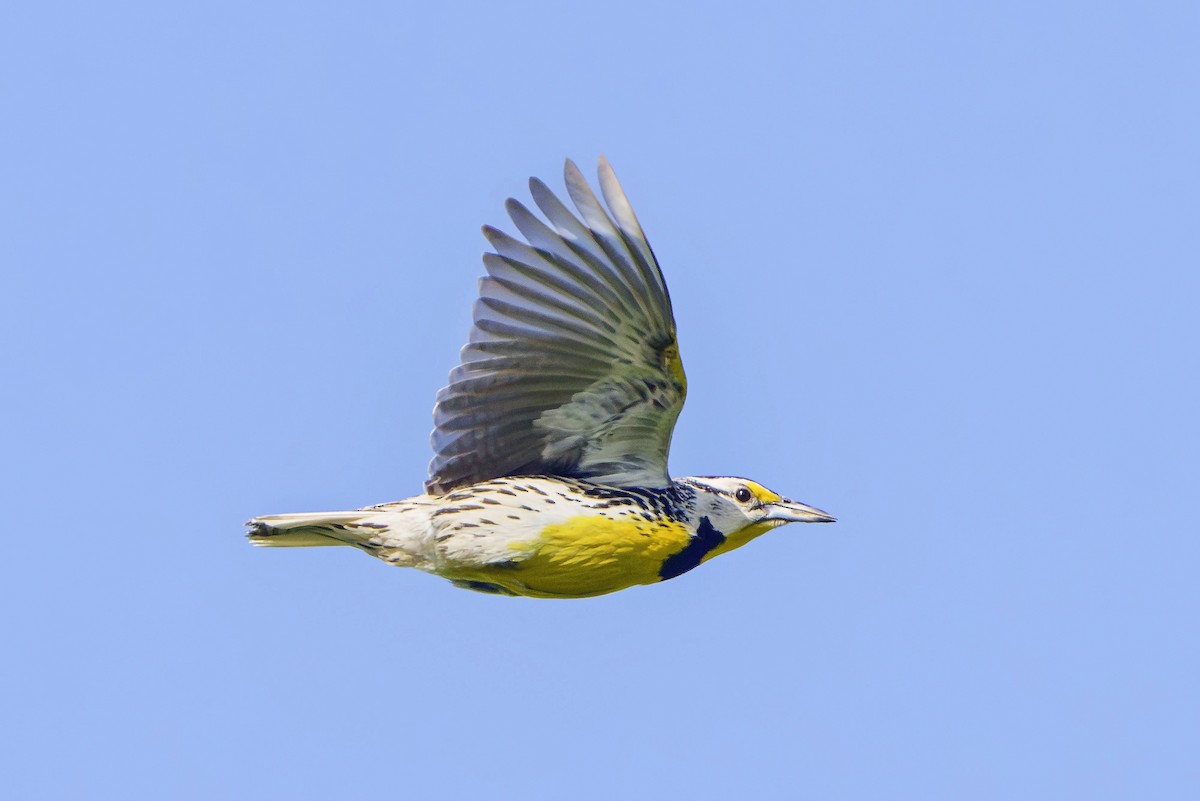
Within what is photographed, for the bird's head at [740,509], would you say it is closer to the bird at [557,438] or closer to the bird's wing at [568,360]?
the bird at [557,438]

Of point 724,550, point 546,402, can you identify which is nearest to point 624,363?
point 546,402

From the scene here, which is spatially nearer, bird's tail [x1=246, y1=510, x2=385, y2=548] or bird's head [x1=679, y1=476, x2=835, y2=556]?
bird's tail [x1=246, y1=510, x2=385, y2=548]

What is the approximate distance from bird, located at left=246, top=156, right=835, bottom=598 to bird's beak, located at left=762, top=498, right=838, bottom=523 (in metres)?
0.37

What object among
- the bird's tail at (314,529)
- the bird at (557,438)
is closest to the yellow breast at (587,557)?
the bird at (557,438)

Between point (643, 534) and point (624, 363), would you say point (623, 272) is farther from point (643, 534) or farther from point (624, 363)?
point (643, 534)

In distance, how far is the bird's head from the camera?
12539 mm

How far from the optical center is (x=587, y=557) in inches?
468

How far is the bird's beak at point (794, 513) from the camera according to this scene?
42.0ft

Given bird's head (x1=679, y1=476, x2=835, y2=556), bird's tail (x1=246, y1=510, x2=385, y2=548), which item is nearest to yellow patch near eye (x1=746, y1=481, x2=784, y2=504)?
bird's head (x1=679, y1=476, x2=835, y2=556)

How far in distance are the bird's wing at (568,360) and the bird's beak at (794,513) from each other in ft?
2.58

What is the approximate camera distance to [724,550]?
502 inches

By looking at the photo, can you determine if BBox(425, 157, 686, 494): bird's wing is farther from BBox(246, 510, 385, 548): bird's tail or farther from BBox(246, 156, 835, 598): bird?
BBox(246, 510, 385, 548): bird's tail

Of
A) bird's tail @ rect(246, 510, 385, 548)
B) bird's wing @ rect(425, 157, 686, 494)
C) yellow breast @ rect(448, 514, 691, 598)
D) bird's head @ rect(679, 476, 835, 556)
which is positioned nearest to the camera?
bird's wing @ rect(425, 157, 686, 494)

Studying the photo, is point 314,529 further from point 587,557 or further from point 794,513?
point 794,513
